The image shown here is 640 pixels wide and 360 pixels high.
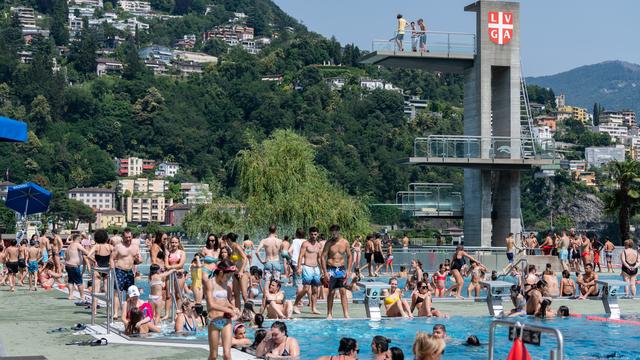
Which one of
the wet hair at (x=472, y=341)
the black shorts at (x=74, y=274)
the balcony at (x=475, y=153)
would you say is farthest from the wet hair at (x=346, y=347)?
the balcony at (x=475, y=153)

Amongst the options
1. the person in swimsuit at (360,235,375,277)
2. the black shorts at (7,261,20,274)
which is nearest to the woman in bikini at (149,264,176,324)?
the black shorts at (7,261,20,274)

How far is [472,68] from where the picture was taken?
129 ft

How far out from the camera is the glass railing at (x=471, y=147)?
3797cm

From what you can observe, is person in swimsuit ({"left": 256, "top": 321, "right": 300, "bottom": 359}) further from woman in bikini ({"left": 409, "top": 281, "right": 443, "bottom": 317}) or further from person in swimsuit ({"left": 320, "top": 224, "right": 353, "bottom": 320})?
woman in bikini ({"left": 409, "top": 281, "right": 443, "bottom": 317})

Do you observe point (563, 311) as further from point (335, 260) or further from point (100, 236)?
point (100, 236)

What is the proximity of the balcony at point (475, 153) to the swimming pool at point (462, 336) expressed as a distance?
1909cm

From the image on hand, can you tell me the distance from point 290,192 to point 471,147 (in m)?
11.8

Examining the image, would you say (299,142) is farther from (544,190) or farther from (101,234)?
(544,190)

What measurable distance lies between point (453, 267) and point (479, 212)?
14.0 meters

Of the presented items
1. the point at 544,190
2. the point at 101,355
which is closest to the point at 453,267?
the point at 101,355

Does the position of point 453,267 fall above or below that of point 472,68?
below

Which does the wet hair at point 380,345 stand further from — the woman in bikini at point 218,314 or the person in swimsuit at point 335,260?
the person in swimsuit at point 335,260

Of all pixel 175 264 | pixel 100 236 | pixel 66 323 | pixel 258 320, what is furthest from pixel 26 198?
pixel 258 320

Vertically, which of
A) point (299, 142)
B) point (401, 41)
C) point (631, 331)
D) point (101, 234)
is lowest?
point (631, 331)
